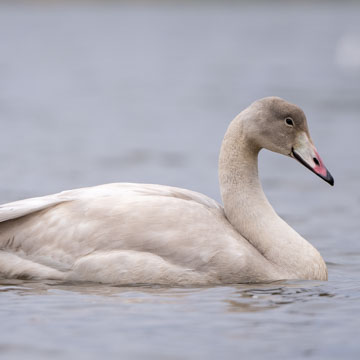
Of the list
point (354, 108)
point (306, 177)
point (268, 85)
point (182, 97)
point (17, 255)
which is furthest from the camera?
point (268, 85)

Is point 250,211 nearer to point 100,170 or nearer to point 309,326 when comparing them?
point 309,326

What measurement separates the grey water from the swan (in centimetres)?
13

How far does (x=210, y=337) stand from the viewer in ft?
19.4

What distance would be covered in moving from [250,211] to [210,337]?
1817mm

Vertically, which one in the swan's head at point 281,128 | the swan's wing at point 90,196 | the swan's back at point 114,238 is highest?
the swan's head at point 281,128

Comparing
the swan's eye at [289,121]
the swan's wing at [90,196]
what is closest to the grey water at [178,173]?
the swan's wing at [90,196]

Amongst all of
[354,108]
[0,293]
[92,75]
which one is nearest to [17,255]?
[0,293]

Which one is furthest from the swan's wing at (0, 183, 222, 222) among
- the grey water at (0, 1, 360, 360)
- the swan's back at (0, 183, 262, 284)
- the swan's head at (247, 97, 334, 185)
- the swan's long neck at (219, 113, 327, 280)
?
the swan's head at (247, 97, 334, 185)

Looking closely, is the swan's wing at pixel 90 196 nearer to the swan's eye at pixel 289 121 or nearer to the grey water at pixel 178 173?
the grey water at pixel 178 173

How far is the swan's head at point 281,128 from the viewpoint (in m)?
7.47

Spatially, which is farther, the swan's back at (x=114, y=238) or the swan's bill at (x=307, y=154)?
the swan's bill at (x=307, y=154)

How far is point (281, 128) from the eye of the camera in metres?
7.49

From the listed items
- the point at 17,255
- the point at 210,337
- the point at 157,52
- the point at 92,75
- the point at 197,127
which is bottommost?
the point at 210,337

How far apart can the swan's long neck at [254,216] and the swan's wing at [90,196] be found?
249 mm
